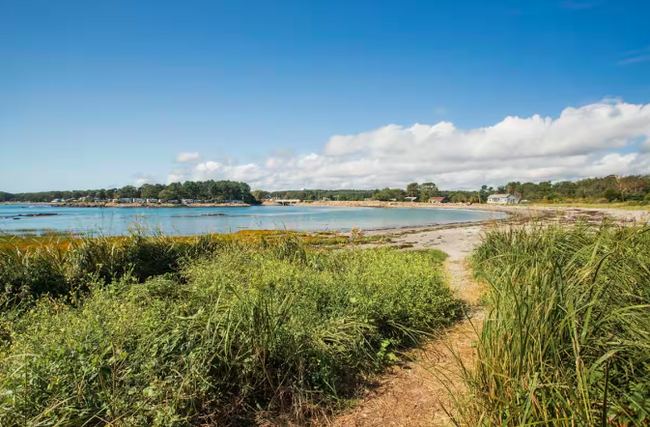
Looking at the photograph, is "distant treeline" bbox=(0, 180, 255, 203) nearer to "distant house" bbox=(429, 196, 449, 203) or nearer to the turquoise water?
the turquoise water

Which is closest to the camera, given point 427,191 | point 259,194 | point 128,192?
point 128,192

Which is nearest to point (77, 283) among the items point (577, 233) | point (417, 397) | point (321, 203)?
point (417, 397)

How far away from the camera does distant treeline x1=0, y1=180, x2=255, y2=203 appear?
4591 inches

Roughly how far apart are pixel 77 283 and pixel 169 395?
606 cm

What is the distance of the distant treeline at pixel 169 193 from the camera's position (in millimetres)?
116606

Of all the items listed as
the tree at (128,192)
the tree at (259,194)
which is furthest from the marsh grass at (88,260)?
the tree at (259,194)

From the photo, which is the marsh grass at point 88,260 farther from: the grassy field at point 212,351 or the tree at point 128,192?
the tree at point 128,192

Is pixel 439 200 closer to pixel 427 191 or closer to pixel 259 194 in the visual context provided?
pixel 427 191

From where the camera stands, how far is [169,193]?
12188 centimetres

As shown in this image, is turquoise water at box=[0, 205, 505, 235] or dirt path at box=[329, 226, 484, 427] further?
turquoise water at box=[0, 205, 505, 235]

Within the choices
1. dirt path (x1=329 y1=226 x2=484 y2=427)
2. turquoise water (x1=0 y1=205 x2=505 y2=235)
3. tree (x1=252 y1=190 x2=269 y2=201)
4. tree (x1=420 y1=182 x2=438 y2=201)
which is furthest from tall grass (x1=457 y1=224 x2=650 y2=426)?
tree (x1=252 y1=190 x2=269 y2=201)

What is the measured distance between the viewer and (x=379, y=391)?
3809 mm

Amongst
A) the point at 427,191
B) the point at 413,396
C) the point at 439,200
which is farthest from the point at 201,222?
the point at 427,191

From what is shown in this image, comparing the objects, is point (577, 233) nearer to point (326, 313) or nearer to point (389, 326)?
point (389, 326)
